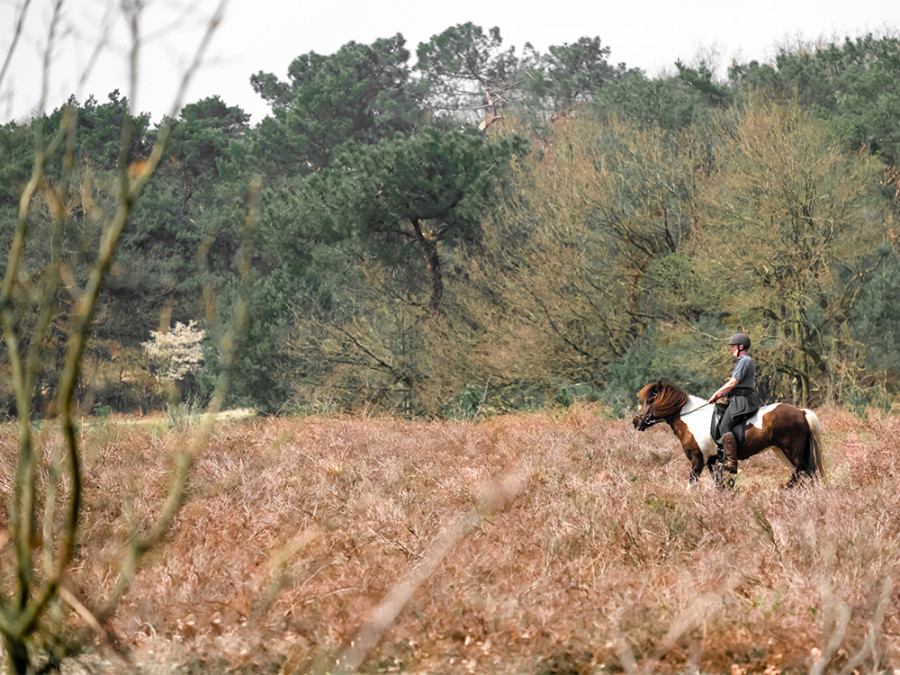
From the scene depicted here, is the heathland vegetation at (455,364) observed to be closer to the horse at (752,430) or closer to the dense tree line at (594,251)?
the dense tree line at (594,251)

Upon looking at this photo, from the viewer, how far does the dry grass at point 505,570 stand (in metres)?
4.72

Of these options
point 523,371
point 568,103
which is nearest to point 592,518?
point 523,371

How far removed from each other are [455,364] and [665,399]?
45.6 feet

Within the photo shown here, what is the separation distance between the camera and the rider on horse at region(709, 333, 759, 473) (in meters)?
8.64

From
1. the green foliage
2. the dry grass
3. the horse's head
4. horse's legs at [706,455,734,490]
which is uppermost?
the green foliage

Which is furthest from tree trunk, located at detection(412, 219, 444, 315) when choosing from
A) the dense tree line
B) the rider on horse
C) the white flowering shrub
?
the rider on horse

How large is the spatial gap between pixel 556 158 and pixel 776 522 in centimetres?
1822

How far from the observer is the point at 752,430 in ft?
28.9

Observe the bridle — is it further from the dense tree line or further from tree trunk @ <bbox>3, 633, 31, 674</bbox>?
the dense tree line

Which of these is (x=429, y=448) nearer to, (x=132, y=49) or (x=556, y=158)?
(x=132, y=49)

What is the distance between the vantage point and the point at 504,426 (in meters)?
14.5

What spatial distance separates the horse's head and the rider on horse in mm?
366

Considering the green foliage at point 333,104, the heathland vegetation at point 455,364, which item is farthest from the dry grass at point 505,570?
the green foliage at point 333,104

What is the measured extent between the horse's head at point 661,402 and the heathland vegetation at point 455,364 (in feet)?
2.27
